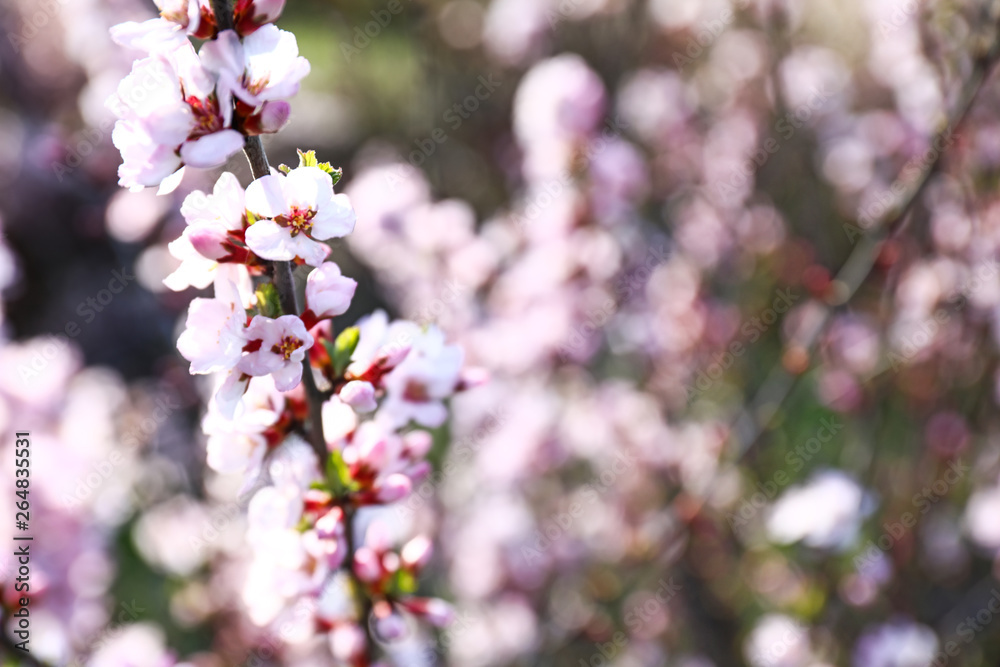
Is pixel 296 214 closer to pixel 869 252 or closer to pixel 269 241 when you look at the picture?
pixel 269 241

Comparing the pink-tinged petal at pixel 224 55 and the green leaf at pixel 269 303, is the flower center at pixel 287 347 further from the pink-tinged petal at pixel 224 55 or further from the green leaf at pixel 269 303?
the pink-tinged petal at pixel 224 55

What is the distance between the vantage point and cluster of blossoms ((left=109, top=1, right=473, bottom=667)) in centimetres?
77

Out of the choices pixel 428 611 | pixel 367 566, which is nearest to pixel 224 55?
pixel 367 566

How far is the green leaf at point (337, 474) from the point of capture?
958mm

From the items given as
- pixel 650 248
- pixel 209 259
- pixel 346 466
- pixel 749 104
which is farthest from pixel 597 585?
pixel 749 104

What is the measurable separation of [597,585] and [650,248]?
4.36 feet

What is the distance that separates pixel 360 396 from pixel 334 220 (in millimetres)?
201

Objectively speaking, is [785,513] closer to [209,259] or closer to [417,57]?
[209,259]

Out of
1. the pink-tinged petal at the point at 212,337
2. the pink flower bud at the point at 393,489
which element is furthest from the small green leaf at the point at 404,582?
the pink-tinged petal at the point at 212,337

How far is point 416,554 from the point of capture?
3.56 ft

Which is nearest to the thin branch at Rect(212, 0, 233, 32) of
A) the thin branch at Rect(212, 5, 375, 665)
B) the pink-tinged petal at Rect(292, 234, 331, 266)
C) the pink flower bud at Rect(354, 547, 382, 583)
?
the thin branch at Rect(212, 5, 375, 665)

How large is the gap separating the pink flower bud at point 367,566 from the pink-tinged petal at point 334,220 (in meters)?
0.47

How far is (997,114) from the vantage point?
7.98 feet

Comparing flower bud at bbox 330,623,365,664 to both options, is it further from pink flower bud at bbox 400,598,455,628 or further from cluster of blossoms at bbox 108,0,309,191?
cluster of blossoms at bbox 108,0,309,191
